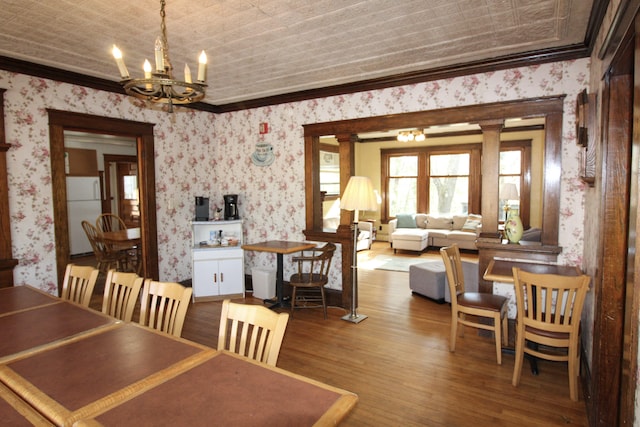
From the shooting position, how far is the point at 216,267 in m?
4.90

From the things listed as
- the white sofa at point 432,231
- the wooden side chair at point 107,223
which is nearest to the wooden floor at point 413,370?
the wooden side chair at point 107,223

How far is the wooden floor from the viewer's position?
96.6 inches

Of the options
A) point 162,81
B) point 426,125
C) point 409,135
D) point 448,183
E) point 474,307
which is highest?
point 409,135

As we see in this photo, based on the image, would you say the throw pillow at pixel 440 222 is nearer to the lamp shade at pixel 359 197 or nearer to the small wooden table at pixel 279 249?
the small wooden table at pixel 279 249

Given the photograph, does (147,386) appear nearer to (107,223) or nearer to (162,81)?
(162,81)

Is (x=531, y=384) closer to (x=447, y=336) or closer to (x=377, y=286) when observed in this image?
(x=447, y=336)

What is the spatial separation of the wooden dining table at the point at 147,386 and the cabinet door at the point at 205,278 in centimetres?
297

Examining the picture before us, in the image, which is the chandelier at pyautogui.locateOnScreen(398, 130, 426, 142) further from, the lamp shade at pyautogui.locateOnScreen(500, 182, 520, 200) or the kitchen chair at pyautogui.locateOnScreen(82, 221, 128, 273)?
the kitchen chair at pyautogui.locateOnScreen(82, 221, 128, 273)

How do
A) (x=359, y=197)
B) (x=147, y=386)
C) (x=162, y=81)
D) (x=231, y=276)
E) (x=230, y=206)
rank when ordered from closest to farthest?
(x=147, y=386) → (x=162, y=81) → (x=359, y=197) → (x=231, y=276) → (x=230, y=206)

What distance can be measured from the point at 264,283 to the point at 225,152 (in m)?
1.96

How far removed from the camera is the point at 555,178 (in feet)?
11.0

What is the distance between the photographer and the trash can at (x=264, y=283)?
4918 mm

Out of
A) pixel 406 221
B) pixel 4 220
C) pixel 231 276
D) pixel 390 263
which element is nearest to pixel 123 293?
pixel 4 220

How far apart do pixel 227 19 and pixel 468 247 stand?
683 centimetres
